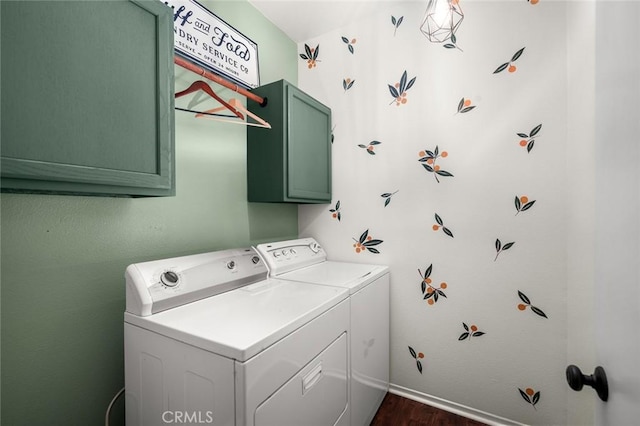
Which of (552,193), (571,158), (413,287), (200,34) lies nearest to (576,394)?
(413,287)

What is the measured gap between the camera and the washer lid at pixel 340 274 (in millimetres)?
1462

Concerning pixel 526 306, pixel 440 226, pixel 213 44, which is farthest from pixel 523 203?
pixel 213 44

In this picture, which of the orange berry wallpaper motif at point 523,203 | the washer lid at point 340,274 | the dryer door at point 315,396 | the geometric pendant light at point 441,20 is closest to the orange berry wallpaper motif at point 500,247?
the orange berry wallpaper motif at point 523,203

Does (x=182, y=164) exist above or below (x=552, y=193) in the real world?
above

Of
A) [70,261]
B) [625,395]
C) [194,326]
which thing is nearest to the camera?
[625,395]

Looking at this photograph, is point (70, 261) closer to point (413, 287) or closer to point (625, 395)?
point (625, 395)

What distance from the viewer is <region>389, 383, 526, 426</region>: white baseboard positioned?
5.30 feet

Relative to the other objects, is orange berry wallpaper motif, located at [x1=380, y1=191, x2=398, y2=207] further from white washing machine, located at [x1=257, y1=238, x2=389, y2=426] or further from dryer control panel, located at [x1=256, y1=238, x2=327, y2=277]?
dryer control panel, located at [x1=256, y1=238, x2=327, y2=277]

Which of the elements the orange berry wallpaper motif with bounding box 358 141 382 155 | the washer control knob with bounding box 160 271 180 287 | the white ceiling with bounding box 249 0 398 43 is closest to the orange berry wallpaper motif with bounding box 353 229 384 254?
the orange berry wallpaper motif with bounding box 358 141 382 155

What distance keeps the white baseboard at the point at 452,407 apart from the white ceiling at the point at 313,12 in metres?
2.64

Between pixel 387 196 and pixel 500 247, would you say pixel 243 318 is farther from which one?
pixel 500 247

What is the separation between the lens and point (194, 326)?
0.91m

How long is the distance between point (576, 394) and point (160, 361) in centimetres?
192

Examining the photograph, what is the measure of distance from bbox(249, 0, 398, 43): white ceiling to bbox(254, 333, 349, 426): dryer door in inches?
81.7
